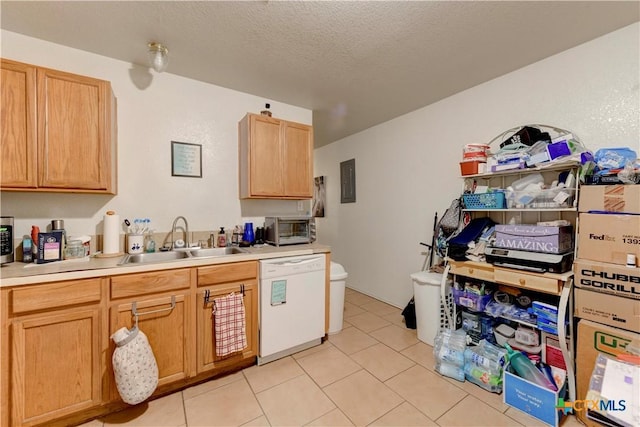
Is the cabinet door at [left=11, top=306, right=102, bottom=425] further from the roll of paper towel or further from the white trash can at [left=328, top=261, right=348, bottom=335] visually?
the white trash can at [left=328, top=261, right=348, bottom=335]

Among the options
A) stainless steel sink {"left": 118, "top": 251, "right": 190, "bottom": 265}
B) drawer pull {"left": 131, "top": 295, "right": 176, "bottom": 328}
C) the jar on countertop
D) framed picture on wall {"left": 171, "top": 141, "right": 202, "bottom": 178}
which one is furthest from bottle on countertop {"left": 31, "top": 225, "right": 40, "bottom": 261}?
framed picture on wall {"left": 171, "top": 141, "right": 202, "bottom": 178}

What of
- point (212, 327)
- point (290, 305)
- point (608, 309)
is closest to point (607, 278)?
point (608, 309)

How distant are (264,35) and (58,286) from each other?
1.99 metres

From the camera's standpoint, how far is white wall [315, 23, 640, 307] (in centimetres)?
176

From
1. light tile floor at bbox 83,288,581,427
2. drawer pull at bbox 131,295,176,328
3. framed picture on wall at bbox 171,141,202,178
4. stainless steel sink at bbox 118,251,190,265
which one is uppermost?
framed picture on wall at bbox 171,141,202,178

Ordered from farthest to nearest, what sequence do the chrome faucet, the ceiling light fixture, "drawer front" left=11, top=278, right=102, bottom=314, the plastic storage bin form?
1. the chrome faucet
2. the plastic storage bin
3. the ceiling light fixture
4. "drawer front" left=11, top=278, right=102, bottom=314

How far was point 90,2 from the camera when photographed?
151cm

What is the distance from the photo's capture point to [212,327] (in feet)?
6.12

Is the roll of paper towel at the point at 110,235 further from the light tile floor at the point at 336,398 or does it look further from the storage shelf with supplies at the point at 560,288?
the storage shelf with supplies at the point at 560,288

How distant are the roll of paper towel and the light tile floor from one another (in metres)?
1.08

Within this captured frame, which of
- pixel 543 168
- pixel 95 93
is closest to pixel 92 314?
pixel 95 93

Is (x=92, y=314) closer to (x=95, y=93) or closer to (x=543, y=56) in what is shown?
(x=95, y=93)

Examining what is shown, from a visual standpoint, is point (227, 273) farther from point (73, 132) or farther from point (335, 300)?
point (73, 132)

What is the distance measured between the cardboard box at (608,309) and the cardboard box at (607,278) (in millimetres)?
30
